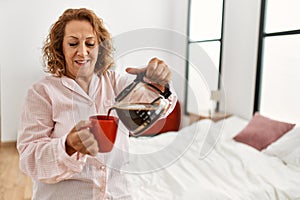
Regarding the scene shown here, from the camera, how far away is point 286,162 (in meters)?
1.30

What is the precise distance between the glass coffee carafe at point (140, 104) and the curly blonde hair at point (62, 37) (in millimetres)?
52

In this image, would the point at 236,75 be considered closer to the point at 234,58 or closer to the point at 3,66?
the point at 234,58

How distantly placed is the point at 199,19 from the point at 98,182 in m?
0.60

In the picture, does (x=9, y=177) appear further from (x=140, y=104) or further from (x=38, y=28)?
(x=140, y=104)

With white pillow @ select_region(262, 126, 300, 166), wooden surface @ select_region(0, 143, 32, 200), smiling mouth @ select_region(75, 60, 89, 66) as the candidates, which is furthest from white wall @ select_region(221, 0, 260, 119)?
smiling mouth @ select_region(75, 60, 89, 66)

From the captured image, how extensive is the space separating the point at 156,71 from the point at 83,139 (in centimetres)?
15

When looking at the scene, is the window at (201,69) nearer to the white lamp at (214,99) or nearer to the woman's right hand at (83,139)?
the white lamp at (214,99)

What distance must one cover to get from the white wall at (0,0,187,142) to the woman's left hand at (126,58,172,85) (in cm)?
2

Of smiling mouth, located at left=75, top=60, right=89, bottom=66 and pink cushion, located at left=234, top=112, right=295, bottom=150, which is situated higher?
smiling mouth, located at left=75, top=60, right=89, bottom=66

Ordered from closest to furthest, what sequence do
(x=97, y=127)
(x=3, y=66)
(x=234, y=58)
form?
(x=97, y=127) → (x=3, y=66) → (x=234, y=58)

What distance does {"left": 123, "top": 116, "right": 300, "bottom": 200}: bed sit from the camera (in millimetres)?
939

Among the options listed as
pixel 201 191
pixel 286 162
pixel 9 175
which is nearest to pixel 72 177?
pixel 9 175

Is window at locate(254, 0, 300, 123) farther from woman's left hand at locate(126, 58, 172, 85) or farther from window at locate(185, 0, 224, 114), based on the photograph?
woman's left hand at locate(126, 58, 172, 85)

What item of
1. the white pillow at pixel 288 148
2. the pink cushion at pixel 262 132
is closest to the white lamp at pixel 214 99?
the white pillow at pixel 288 148
